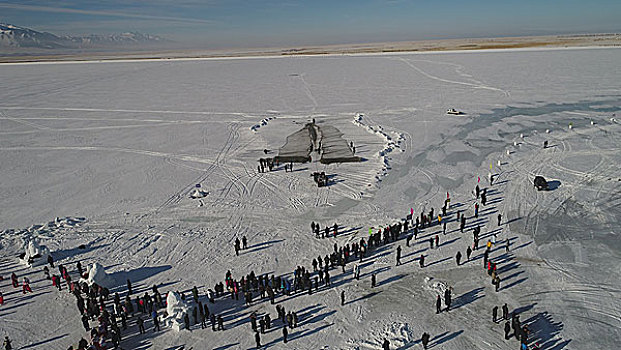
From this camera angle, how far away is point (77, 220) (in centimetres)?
2120

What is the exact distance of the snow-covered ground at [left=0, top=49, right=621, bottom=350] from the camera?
44.2 feet

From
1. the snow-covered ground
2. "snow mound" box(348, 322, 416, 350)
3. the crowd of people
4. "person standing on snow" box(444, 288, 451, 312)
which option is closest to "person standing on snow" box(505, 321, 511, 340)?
the crowd of people

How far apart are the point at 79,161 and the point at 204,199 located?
13965 millimetres

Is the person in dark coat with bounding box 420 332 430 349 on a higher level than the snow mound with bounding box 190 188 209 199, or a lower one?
lower

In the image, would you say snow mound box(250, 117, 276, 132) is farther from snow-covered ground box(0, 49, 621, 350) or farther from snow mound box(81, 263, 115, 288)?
snow mound box(81, 263, 115, 288)

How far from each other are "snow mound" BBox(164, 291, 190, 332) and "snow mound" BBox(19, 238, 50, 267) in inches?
317

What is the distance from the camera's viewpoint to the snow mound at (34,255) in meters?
17.1

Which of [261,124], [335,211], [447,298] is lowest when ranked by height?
[447,298]

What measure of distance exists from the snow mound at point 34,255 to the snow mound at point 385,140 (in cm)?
1858

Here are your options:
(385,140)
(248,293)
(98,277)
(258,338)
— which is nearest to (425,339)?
(258,338)

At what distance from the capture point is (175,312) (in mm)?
13328

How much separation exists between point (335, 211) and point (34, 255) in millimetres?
14445

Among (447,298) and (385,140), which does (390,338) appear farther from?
(385,140)

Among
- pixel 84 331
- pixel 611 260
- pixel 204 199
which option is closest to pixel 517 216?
pixel 611 260
